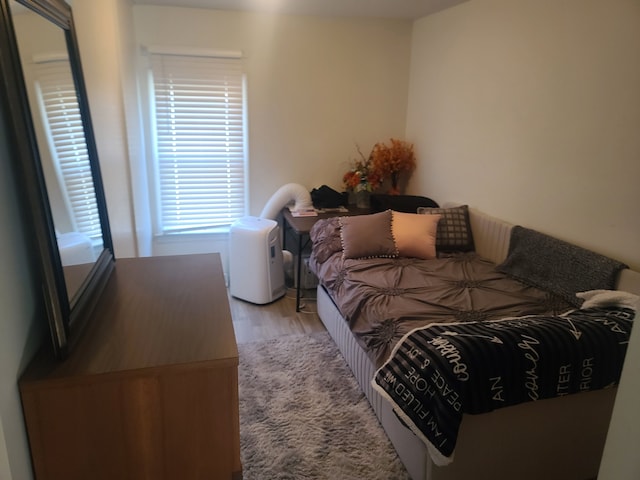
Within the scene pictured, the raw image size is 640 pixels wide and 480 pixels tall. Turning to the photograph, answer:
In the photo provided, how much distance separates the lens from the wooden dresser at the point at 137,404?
992mm

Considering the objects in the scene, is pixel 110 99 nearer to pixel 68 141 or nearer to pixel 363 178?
pixel 68 141

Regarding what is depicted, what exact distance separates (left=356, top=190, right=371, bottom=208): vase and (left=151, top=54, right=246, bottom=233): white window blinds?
1.04 meters

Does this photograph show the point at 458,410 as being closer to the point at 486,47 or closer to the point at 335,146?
the point at 486,47

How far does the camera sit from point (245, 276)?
3584 mm

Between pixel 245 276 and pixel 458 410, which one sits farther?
pixel 245 276

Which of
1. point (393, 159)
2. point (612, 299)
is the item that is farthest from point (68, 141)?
point (393, 159)

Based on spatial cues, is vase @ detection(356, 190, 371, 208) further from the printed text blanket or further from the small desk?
the printed text blanket

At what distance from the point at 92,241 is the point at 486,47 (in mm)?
2824

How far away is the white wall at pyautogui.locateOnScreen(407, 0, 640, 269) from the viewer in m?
2.19

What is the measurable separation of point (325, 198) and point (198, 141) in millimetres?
1191

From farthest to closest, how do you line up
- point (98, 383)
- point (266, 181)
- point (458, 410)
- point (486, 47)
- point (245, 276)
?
1. point (266, 181)
2. point (245, 276)
3. point (486, 47)
4. point (458, 410)
5. point (98, 383)

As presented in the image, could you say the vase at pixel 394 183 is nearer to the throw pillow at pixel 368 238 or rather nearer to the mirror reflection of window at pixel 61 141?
the throw pillow at pixel 368 238

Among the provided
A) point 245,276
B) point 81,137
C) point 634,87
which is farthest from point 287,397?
point 634,87

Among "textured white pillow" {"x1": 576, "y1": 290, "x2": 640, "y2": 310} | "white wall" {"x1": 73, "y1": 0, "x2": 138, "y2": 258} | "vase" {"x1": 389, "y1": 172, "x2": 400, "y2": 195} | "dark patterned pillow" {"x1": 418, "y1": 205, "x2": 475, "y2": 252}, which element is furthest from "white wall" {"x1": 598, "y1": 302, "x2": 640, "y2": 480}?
"vase" {"x1": 389, "y1": 172, "x2": 400, "y2": 195}
